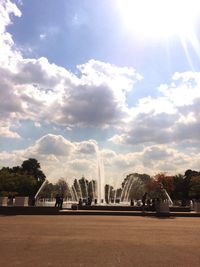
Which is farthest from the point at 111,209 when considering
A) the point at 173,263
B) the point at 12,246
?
the point at 173,263

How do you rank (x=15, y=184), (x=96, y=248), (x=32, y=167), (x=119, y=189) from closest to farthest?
(x=96, y=248), (x=119, y=189), (x=15, y=184), (x=32, y=167)

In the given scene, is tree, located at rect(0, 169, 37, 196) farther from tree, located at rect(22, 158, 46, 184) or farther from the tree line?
tree, located at rect(22, 158, 46, 184)

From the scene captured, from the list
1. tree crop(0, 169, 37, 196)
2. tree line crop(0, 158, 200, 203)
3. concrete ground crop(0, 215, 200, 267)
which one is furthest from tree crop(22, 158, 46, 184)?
concrete ground crop(0, 215, 200, 267)

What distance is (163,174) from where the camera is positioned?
352 feet

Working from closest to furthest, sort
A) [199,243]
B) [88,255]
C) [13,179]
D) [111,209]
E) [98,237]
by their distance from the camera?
[88,255], [199,243], [98,237], [111,209], [13,179]

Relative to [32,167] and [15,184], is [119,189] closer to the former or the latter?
[15,184]

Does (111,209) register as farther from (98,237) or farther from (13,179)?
(13,179)

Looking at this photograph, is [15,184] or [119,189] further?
[15,184]

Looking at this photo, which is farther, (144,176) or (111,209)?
(144,176)

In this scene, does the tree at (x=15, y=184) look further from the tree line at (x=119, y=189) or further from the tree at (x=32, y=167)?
the tree at (x=32, y=167)

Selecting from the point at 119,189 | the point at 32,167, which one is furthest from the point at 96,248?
the point at 32,167

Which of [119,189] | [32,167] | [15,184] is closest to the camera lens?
[119,189]

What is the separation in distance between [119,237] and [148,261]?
17.8 feet

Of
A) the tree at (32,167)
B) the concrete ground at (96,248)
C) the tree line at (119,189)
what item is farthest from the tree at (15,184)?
the concrete ground at (96,248)
